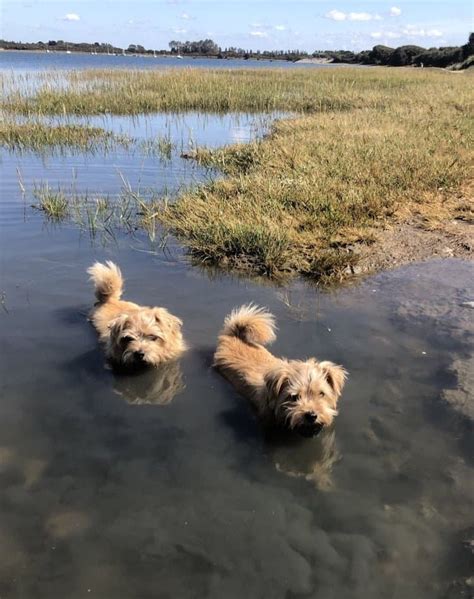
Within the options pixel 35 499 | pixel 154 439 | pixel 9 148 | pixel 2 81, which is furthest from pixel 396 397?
pixel 2 81

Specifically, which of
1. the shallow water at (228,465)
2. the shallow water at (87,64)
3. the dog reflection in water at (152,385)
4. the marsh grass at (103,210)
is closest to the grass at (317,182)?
the marsh grass at (103,210)

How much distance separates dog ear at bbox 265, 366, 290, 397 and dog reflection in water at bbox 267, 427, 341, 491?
45 centimetres

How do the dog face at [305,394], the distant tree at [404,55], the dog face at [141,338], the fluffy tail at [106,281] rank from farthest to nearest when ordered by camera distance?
the distant tree at [404,55]
the fluffy tail at [106,281]
the dog face at [141,338]
the dog face at [305,394]

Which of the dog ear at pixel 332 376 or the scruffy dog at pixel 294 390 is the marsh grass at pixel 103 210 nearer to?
the scruffy dog at pixel 294 390

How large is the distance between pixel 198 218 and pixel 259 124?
13.2 m

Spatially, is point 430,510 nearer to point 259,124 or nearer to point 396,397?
point 396,397

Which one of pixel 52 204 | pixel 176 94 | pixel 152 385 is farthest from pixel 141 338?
pixel 176 94

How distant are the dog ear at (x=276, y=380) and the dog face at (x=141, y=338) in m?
1.56

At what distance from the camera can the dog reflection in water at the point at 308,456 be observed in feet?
15.0

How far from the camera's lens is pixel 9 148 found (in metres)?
→ 17.0

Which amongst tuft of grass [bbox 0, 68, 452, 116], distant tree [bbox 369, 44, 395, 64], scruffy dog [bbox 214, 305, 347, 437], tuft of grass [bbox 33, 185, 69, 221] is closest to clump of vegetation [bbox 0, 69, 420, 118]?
tuft of grass [bbox 0, 68, 452, 116]

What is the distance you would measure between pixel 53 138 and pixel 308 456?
1594 cm

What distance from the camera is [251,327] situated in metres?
6.11

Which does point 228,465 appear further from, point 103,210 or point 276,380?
point 103,210
